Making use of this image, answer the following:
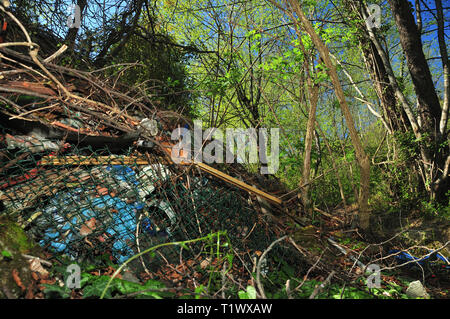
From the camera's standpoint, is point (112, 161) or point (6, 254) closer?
point (6, 254)

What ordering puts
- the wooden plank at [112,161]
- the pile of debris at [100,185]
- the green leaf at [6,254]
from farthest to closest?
the wooden plank at [112,161] < the pile of debris at [100,185] < the green leaf at [6,254]

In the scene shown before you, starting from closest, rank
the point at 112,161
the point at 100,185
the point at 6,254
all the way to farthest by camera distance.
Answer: the point at 6,254 < the point at 100,185 < the point at 112,161

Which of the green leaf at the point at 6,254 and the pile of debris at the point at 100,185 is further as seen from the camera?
the pile of debris at the point at 100,185

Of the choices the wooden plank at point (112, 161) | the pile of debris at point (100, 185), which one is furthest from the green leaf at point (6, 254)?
the wooden plank at point (112, 161)

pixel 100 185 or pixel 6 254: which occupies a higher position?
pixel 100 185

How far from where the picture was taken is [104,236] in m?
1.79

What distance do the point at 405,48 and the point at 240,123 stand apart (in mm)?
3347

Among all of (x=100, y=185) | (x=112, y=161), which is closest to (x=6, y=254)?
(x=100, y=185)

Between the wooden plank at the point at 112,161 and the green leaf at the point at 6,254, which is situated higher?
the wooden plank at the point at 112,161

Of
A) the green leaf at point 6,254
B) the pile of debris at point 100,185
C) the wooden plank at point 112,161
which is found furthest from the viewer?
the wooden plank at point 112,161

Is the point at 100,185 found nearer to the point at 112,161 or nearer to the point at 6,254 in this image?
the point at 112,161

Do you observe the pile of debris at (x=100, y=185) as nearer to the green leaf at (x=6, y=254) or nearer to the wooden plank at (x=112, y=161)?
the wooden plank at (x=112, y=161)
